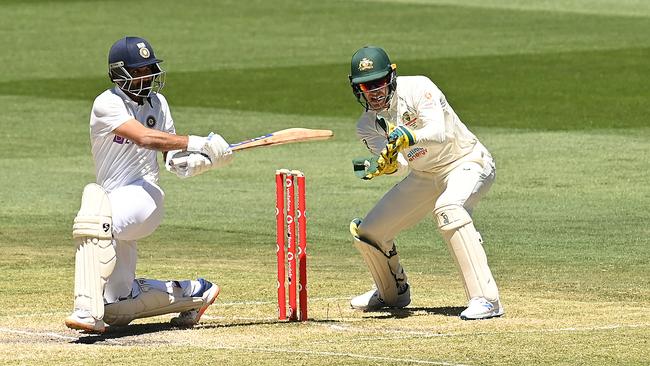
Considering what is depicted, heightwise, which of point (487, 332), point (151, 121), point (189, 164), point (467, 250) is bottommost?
point (487, 332)

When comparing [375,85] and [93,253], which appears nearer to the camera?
[93,253]

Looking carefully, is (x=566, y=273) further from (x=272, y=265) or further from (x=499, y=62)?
(x=499, y=62)

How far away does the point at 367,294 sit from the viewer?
11.1 meters

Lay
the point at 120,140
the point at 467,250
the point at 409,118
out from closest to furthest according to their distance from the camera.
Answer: the point at 120,140 → the point at 467,250 → the point at 409,118

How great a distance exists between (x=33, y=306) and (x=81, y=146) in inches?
399

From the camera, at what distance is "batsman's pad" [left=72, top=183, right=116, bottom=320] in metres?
9.68

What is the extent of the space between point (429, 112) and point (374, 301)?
1.37m

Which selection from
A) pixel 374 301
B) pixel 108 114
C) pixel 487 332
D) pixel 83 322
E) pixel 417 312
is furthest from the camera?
pixel 374 301

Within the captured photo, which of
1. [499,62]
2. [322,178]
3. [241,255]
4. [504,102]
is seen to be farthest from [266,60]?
[241,255]

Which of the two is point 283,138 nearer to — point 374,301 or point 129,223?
point 129,223

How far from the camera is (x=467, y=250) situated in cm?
1050

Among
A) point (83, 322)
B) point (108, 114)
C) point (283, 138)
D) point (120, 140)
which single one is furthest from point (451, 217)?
point (83, 322)

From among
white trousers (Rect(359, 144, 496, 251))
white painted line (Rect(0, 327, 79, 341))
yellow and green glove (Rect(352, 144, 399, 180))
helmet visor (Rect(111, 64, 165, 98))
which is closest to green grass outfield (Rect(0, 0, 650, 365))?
white painted line (Rect(0, 327, 79, 341))

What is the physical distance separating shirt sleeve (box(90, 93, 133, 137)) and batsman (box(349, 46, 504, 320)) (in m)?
1.45
